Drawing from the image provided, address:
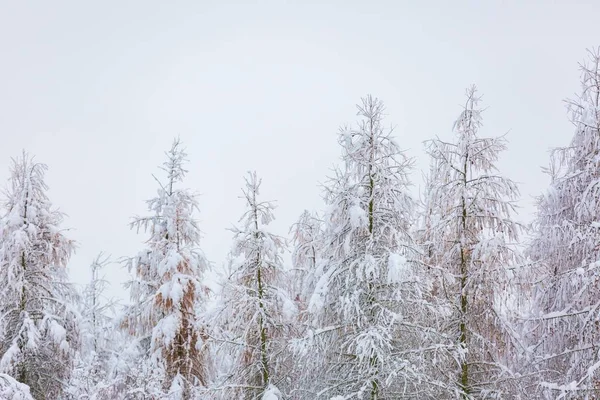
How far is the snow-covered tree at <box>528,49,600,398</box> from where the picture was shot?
11.0 metres

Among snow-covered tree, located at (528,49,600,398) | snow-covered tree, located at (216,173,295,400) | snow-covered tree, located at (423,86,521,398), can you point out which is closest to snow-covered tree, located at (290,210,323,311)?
snow-covered tree, located at (216,173,295,400)

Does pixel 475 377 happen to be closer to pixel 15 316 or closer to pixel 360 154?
pixel 360 154

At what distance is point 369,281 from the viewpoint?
446 inches

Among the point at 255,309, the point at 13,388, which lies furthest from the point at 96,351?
the point at 13,388

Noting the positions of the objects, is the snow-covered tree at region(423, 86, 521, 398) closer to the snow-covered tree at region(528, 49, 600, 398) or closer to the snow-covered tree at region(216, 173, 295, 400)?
the snow-covered tree at region(528, 49, 600, 398)

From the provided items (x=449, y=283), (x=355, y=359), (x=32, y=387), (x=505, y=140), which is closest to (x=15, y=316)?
(x=32, y=387)

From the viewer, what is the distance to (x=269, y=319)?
1392 centimetres

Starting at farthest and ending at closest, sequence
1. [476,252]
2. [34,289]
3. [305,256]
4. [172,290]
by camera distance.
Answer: [305,256] < [34,289] < [172,290] < [476,252]

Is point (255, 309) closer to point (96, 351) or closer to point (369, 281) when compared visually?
point (369, 281)

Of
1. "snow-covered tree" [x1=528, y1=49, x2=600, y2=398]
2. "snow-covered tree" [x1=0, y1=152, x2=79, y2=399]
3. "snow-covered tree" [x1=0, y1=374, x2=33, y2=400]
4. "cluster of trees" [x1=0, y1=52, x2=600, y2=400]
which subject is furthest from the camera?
"snow-covered tree" [x1=0, y1=152, x2=79, y2=399]

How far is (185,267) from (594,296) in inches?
427

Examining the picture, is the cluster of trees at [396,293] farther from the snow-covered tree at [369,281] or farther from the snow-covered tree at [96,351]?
the snow-covered tree at [96,351]

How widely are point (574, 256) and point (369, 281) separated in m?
4.88

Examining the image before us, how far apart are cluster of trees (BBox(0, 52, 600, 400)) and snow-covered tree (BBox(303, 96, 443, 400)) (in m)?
0.04
